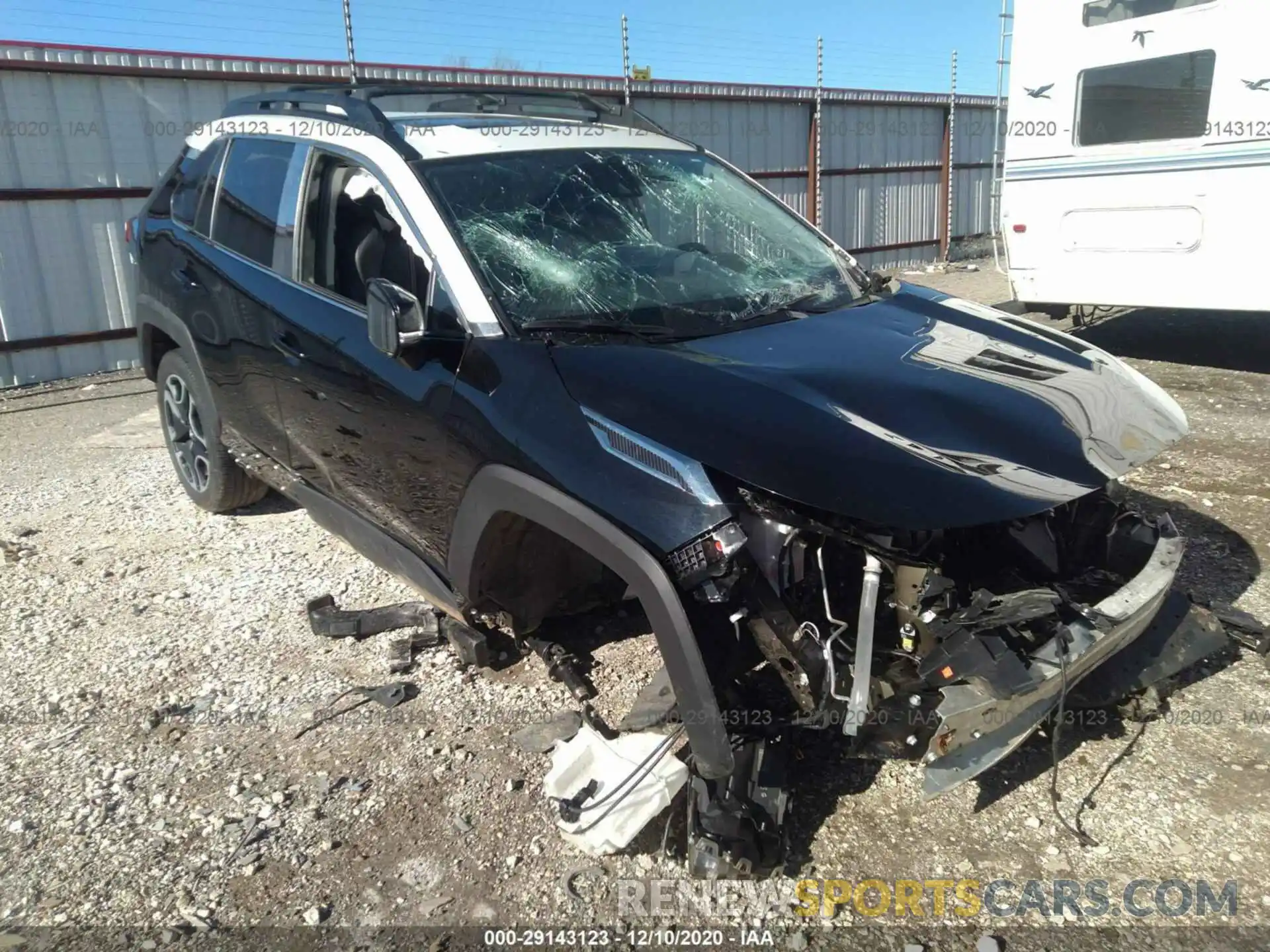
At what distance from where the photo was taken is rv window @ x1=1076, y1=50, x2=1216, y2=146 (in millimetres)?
6969

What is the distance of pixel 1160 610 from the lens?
3.08 metres

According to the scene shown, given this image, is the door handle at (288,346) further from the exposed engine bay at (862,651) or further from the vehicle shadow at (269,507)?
the exposed engine bay at (862,651)

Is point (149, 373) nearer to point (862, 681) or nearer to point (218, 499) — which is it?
point (218, 499)

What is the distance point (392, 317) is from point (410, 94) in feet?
4.69

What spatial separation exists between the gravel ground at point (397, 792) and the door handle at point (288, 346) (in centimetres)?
114

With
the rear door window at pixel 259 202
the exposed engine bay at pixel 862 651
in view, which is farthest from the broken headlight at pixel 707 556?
the rear door window at pixel 259 202

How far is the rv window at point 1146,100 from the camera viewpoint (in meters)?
6.97

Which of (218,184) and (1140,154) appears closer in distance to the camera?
(218,184)

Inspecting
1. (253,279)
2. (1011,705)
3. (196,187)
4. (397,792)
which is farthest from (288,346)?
(1011,705)

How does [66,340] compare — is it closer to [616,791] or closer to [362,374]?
[362,374]

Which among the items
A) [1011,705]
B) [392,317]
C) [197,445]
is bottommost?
[1011,705]

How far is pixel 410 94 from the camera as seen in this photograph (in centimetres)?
374

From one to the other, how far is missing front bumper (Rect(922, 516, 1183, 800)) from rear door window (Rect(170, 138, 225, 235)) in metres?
3.78

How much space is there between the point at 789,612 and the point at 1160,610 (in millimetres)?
1524
